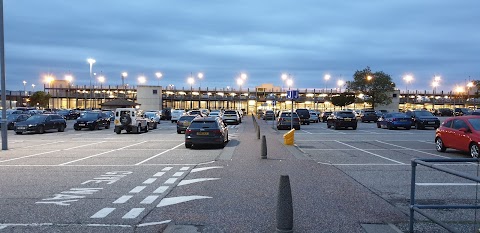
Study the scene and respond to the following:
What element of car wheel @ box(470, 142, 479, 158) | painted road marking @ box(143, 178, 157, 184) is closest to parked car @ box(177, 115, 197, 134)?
car wheel @ box(470, 142, 479, 158)

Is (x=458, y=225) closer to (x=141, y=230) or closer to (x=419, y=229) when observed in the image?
(x=419, y=229)

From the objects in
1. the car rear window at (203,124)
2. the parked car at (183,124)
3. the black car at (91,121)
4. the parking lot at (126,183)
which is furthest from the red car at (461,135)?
the black car at (91,121)

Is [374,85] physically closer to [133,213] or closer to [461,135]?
[461,135]

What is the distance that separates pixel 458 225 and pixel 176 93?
123970mm

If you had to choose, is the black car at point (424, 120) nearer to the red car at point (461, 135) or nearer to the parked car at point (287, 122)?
the parked car at point (287, 122)

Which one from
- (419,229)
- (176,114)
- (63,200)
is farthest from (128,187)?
(176,114)

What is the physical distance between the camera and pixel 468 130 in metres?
15.9

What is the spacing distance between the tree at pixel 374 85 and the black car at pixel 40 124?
65035 mm

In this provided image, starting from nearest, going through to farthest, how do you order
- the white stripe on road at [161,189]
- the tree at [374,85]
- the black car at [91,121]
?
the white stripe on road at [161,189], the black car at [91,121], the tree at [374,85]

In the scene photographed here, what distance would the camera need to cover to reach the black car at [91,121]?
3666cm

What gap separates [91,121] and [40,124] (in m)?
4.79

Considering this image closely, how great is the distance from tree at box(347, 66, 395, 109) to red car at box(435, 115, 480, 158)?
70.9 meters

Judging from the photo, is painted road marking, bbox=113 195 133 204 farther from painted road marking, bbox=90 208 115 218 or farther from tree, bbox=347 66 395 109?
tree, bbox=347 66 395 109

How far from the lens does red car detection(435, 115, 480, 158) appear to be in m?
15.5
